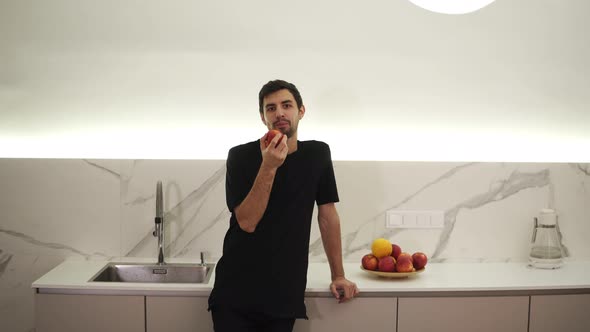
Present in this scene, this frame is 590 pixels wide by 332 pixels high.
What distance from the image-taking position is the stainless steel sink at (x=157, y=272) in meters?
2.35

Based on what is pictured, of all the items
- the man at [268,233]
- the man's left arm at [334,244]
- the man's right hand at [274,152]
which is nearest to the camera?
the man's right hand at [274,152]

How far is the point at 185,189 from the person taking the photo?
2445mm

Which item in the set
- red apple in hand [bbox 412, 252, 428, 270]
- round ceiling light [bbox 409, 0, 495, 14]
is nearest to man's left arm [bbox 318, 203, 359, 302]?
red apple in hand [bbox 412, 252, 428, 270]

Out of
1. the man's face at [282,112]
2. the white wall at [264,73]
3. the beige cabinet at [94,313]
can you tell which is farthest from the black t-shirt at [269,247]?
the white wall at [264,73]

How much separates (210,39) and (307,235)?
1168 mm

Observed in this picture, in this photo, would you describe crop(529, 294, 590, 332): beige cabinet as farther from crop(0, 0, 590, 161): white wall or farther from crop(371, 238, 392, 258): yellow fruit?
crop(0, 0, 590, 161): white wall

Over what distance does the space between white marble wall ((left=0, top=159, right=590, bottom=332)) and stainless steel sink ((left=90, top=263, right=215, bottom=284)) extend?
98 mm

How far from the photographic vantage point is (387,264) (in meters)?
2.15

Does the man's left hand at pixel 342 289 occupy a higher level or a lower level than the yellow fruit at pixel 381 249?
lower

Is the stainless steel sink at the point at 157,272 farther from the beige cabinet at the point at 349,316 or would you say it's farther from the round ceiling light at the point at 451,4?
the round ceiling light at the point at 451,4

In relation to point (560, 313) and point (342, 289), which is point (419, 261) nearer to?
point (342, 289)

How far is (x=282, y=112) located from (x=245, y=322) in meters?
0.72

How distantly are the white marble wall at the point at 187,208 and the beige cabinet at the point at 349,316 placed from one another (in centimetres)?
47

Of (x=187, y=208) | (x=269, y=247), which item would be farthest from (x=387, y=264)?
(x=187, y=208)
